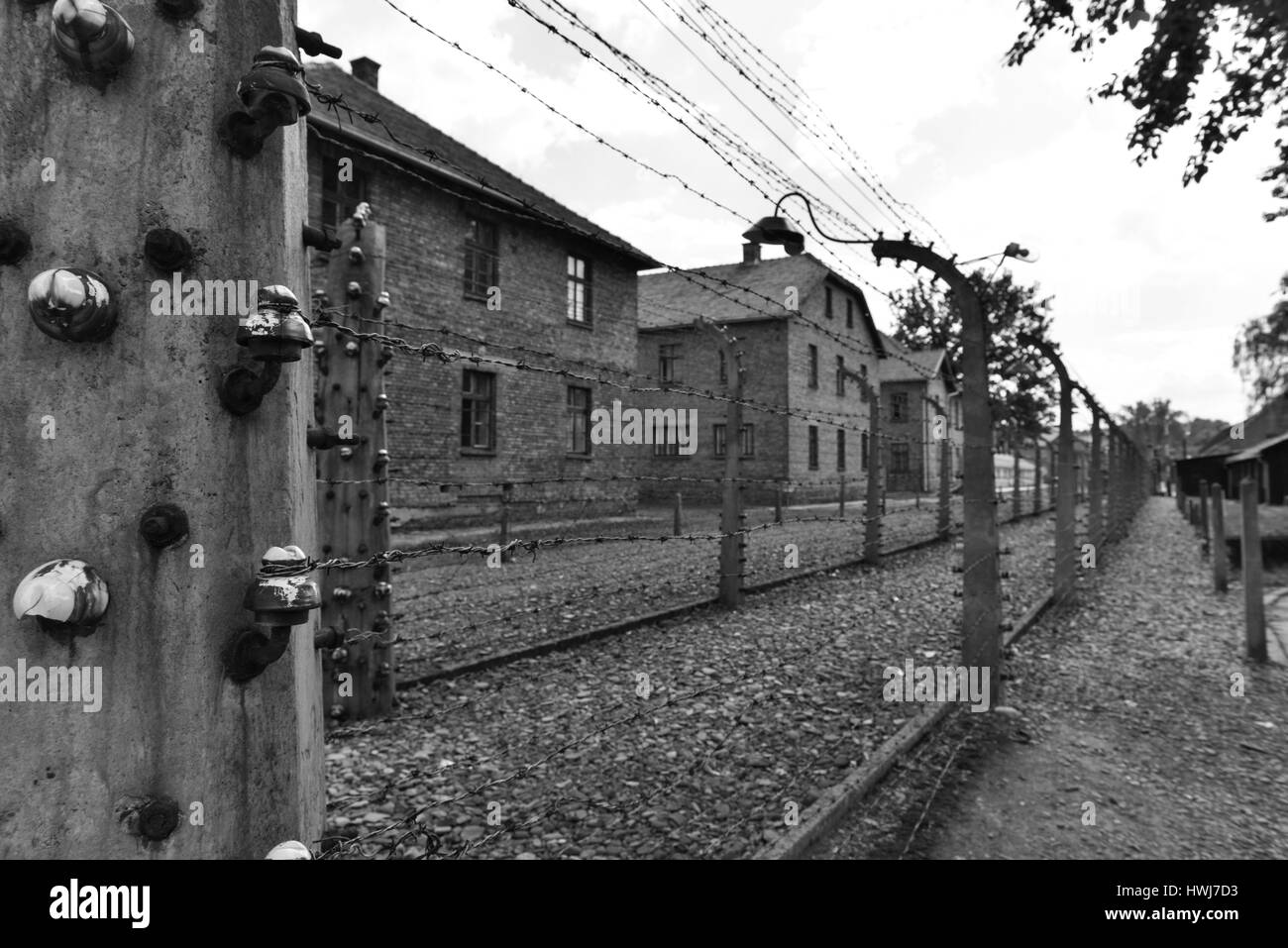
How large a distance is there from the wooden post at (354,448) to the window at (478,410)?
13.0m

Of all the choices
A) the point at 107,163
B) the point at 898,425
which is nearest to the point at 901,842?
the point at 107,163

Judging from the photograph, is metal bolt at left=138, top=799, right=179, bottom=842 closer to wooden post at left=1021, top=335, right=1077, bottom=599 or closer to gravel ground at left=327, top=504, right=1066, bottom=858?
gravel ground at left=327, top=504, right=1066, bottom=858

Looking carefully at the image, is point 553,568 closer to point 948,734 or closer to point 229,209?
point 948,734

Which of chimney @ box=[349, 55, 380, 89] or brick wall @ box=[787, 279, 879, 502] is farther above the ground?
chimney @ box=[349, 55, 380, 89]

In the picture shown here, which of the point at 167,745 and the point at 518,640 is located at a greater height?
the point at 167,745

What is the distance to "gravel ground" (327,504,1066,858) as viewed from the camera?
325 cm

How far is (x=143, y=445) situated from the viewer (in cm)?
117

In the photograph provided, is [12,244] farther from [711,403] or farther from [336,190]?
[711,403]

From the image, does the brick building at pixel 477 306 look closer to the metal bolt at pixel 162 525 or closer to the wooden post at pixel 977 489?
the wooden post at pixel 977 489

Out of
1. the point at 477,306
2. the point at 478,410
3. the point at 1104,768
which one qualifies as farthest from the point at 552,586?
the point at 477,306

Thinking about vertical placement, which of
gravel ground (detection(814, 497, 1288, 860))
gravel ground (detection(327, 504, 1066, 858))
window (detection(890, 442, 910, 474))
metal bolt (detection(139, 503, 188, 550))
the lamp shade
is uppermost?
the lamp shade

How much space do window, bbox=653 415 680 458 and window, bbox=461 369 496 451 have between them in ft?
37.4

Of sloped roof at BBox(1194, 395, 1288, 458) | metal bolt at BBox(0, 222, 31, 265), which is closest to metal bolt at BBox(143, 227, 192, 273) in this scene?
metal bolt at BBox(0, 222, 31, 265)

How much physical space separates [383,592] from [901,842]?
306 cm
